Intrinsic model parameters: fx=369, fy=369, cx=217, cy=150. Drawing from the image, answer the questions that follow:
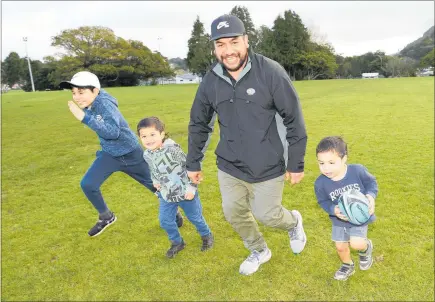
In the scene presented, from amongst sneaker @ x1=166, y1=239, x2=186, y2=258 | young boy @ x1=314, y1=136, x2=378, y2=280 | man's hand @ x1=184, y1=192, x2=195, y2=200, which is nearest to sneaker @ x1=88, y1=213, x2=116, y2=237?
sneaker @ x1=166, y1=239, x2=186, y2=258

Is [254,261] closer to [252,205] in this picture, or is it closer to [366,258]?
[252,205]

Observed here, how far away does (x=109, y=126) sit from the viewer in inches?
172

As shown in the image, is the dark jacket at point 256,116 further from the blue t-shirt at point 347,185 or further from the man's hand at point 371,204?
the man's hand at point 371,204

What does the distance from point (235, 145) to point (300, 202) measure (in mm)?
2672

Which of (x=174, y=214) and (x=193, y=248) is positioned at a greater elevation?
(x=174, y=214)

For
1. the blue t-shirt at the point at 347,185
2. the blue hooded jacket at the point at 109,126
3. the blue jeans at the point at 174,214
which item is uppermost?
the blue hooded jacket at the point at 109,126

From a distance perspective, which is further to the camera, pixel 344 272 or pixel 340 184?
pixel 344 272

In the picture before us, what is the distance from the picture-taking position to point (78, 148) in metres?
11.2

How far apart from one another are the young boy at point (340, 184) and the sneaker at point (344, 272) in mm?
223

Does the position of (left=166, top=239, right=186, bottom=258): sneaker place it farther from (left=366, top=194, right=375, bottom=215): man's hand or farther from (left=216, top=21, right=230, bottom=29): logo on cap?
(left=216, top=21, right=230, bottom=29): logo on cap

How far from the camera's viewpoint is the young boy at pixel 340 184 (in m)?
3.23

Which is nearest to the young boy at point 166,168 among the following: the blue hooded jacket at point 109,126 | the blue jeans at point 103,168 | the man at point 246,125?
the man at point 246,125

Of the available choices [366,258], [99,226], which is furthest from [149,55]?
[366,258]

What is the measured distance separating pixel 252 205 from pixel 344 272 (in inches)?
45.1
